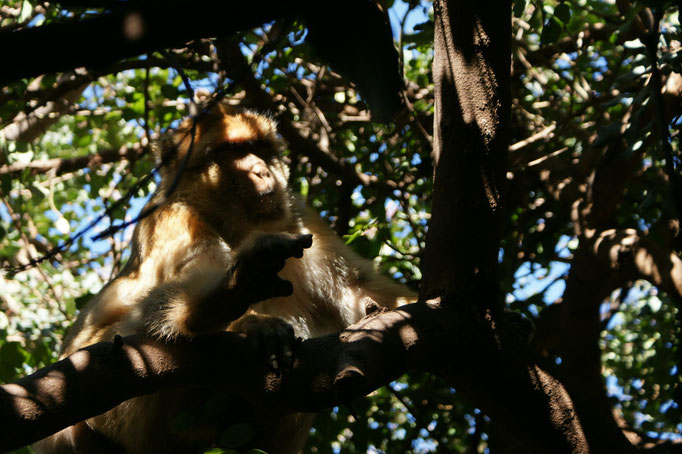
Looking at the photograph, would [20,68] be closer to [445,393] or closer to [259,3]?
[259,3]

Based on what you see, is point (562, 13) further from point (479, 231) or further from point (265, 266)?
point (265, 266)

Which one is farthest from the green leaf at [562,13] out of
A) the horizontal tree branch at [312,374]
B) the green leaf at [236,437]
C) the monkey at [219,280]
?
the green leaf at [236,437]

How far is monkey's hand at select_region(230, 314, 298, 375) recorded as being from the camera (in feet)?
8.07

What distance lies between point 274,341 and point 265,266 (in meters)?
0.41

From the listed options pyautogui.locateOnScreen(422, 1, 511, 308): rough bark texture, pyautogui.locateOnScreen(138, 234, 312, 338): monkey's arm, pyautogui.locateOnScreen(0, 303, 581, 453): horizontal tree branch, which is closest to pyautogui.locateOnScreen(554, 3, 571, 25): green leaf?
pyautogui.locateOnScreen(422, 1, 511, 308): rough bark texture

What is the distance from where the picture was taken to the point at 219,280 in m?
2.70

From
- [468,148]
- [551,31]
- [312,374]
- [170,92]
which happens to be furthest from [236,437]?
[170,92]

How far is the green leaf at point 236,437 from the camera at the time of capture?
2.81 metres

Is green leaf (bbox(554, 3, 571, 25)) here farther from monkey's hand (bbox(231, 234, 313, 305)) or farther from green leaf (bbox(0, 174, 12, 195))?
green leaf (bbox(0, 174, 12, 195))

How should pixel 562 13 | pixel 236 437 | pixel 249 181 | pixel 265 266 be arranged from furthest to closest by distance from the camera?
pixel 249 181
pixel 562 13
pixel 236 437
pixel 265 266

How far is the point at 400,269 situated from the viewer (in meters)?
5.50

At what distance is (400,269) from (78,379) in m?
3.57

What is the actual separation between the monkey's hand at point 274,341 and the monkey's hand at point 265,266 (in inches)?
8.7

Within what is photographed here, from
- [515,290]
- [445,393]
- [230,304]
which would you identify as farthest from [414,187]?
[230,304]
